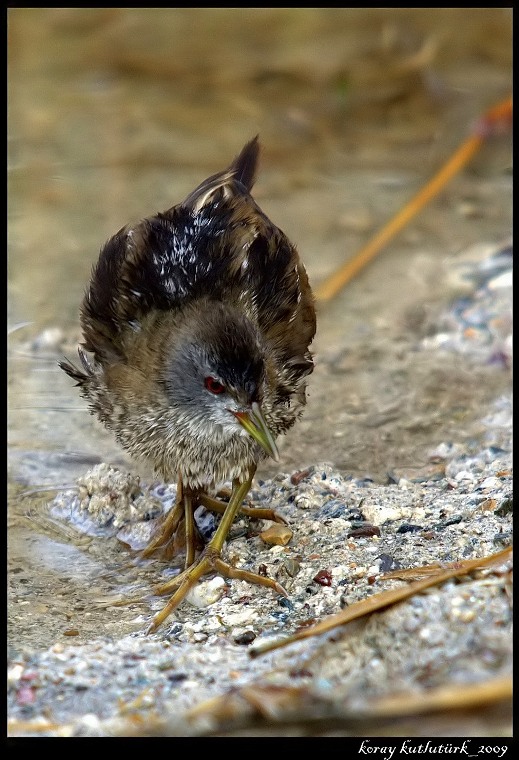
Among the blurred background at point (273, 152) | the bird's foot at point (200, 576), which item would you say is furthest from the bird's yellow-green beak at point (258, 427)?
the blurred background at point (273, 152)

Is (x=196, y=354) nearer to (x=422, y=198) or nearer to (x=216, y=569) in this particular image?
(x=216, y=569)

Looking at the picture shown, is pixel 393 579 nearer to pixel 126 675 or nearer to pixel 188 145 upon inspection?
pixel 126 675

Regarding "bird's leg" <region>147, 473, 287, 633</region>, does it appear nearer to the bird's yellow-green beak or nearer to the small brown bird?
the small brown bird

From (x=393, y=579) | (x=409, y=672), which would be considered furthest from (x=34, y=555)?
(x=409, y=672)

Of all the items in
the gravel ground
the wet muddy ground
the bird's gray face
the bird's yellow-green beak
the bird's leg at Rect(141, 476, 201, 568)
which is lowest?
the gravel ground

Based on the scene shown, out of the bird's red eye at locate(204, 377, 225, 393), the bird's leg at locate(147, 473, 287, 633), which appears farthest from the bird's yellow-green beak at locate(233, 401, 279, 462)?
the bird's leg at locate(147, 473, 287, 633)

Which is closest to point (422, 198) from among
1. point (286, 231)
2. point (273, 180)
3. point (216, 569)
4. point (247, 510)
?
point (286, 231)
